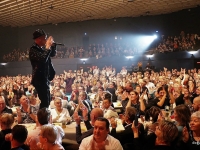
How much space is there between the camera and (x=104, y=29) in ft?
58.5

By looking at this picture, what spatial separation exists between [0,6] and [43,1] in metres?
2.09

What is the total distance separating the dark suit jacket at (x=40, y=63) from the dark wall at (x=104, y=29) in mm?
13815

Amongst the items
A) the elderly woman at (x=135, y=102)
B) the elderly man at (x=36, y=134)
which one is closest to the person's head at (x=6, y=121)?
the elderly man at (x=36, y=134)

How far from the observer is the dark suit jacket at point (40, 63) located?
3.23m

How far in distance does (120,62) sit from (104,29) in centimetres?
336

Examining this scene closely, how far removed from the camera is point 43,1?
36.0 ft

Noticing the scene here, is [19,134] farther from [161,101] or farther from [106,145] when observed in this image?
[161,101]

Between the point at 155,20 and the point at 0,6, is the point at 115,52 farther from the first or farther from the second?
the point at 0,6

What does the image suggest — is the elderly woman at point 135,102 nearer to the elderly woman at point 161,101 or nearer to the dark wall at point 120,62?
the elderly woman at point 161,101

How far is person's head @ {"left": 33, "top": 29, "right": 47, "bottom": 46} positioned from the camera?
126 inches

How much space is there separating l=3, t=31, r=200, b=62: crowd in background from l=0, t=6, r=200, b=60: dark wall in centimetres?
68

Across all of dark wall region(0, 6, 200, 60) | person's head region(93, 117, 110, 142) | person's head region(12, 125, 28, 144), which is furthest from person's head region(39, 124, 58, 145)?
dark wall region(0, 6, 200, 60)

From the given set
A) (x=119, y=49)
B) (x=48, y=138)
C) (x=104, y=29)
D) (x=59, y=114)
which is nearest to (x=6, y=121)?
(x=48, y=138)

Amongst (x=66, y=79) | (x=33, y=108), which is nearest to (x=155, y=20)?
(x=66, y=79)
